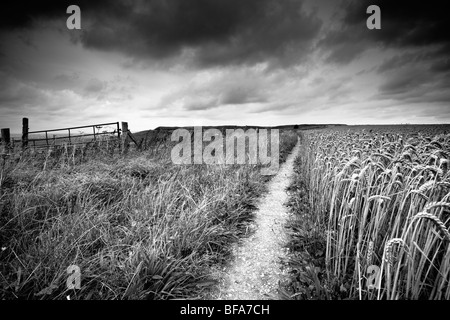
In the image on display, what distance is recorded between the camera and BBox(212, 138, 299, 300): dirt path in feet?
8.86

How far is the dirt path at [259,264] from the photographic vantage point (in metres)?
2.70

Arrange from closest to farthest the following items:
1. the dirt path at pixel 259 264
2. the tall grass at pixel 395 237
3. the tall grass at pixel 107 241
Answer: the tall grass at pixel 395 237 < the tall grass at pixel 107 241 < the dirt path at pixel 259 264

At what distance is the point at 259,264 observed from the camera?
324cm

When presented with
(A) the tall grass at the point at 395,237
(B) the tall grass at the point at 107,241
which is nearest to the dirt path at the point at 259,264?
(B) the tall grass at the point at 107,241

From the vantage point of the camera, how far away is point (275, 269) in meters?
3.11

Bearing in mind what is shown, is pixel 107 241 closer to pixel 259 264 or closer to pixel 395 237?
pixel 259 264

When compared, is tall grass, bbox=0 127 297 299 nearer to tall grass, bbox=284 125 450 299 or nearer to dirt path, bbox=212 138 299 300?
dirt path, bbox=212 138 299 300

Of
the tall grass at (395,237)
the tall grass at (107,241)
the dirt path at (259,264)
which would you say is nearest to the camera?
the tall grass at (395,237)

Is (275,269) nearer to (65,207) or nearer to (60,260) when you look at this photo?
(60,260)

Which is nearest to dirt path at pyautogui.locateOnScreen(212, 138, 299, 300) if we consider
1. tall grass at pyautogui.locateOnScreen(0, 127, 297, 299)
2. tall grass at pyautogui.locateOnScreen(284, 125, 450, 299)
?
tall grass at pyautogui.locateOnScreen(0, 127, 297, 299)

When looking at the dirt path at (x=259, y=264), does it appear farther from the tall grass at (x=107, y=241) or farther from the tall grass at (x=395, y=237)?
the tall grass at (x=395, y=237)

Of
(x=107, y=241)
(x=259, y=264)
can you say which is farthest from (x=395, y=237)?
(x=107, y=241)
